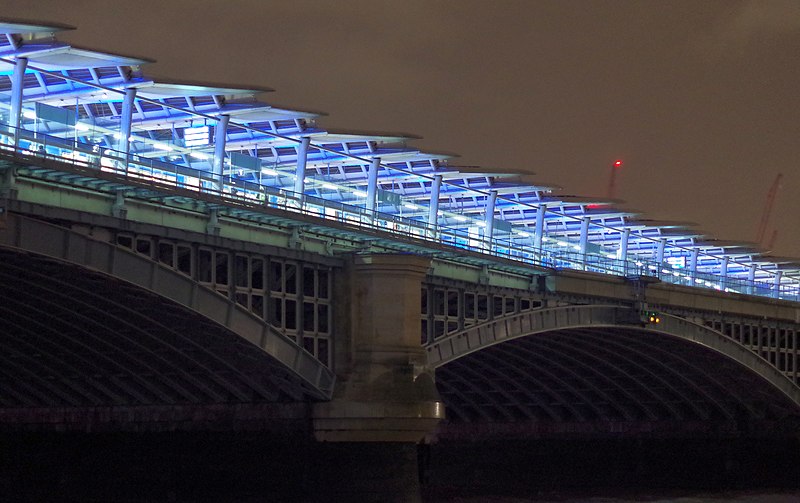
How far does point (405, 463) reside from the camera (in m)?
49.4

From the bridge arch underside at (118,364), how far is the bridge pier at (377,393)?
5.68 feet

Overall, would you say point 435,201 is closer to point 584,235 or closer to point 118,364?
point 118,364

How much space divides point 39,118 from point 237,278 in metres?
8.12

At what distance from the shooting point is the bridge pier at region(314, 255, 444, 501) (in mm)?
48781

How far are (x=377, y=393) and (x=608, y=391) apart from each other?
32.4 metres

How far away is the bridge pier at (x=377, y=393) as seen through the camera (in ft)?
160

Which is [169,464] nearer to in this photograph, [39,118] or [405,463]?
[405,463]

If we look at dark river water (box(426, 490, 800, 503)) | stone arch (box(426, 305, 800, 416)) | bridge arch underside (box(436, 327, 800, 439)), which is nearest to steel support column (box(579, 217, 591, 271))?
bridge arch underside (box(436, 327, 800, 439))

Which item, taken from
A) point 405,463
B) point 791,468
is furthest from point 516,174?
point 791,468

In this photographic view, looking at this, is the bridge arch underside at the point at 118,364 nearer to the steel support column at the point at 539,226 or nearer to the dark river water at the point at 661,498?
the dark river water at the point at 661,498

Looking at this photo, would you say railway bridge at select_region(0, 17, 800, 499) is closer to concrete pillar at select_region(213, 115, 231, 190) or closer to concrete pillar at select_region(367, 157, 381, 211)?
concrete pillar at select_region(367, 157, 381, 211)

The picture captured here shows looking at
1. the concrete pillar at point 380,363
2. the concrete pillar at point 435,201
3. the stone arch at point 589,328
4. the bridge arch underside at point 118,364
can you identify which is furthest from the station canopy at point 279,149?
the concrete pillar at point 380,363

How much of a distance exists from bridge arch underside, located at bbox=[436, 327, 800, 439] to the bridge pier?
18207mm

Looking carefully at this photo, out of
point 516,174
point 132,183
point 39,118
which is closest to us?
point 132,183
